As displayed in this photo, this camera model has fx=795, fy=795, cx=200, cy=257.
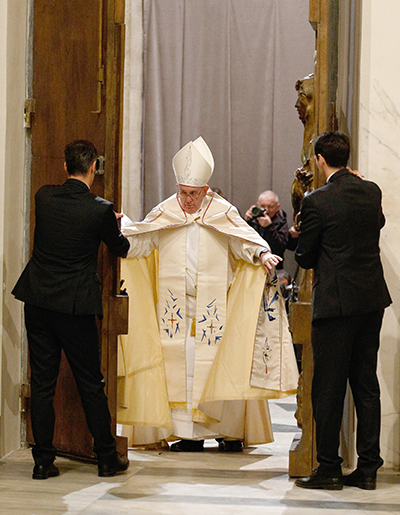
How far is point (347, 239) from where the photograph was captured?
3.58 metres

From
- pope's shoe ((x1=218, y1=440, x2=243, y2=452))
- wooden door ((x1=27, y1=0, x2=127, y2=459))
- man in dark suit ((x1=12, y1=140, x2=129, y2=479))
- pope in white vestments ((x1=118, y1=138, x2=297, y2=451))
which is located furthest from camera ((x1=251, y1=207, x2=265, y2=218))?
man in dark suit ((x1=12, y1=140, x2=129, y2=479))

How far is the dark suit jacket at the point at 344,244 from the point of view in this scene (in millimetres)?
3566

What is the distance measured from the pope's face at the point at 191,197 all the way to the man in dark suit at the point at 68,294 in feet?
3.32

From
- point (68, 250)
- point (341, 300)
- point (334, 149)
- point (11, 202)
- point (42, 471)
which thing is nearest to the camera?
point (341, 300)

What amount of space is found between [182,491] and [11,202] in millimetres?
1828

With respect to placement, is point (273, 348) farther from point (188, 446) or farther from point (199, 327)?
point (188, 446)

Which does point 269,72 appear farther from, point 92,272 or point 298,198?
point 92,272

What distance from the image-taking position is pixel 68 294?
147 inches

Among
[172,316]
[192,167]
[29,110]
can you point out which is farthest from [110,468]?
[29,110]

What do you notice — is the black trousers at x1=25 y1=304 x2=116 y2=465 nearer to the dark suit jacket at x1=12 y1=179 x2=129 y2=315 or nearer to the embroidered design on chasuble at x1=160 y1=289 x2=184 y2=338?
the dark suit jacket at x1=12 y1=179 x2=129 y2=315

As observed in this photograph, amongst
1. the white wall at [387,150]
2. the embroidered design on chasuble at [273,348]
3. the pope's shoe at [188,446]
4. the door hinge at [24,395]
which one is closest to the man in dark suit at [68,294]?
the door hinge at [24,395]

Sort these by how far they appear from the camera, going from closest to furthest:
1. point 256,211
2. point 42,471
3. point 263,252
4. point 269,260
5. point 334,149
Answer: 1. point 334,149
2. point 42,471
3. point 269,260
4. point 263,252
5. point 256,211

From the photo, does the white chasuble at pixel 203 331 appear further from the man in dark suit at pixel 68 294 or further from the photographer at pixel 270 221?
the photographer at pixel 270 221

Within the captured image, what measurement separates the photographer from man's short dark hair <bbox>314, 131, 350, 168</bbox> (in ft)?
12.1
